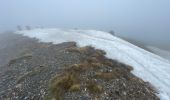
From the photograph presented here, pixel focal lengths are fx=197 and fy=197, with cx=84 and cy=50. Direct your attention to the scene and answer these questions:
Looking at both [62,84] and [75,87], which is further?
[62,84]

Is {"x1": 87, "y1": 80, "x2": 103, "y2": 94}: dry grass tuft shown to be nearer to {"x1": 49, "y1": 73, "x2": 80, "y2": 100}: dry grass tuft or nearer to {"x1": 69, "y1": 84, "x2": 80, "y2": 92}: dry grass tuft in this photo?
{"x1": 69, "y1": 84, "x2": 80, "y2": 92}: dry grass tuft

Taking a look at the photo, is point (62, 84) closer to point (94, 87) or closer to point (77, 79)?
point (77, 79)

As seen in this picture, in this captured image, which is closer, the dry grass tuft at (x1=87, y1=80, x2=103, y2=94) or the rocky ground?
the rocky ground

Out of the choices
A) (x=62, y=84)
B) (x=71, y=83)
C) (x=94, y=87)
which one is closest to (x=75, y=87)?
(x=71, y=83)

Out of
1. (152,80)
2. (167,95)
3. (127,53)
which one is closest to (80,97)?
(167,95)

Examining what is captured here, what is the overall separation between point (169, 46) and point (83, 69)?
5738cm

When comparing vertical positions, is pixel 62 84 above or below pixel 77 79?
below

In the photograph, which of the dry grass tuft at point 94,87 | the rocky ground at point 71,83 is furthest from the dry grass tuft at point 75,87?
the dry grass tuft at point 94,87

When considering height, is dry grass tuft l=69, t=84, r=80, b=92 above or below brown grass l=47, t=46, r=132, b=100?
above

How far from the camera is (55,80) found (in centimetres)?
1906

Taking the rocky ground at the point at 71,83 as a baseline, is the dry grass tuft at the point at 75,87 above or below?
above

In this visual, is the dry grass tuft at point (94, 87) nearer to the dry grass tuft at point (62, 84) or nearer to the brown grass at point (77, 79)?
the brown grass at point (77, 79)

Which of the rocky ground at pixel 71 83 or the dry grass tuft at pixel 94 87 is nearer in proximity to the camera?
the rocky ground at pixel 71 83

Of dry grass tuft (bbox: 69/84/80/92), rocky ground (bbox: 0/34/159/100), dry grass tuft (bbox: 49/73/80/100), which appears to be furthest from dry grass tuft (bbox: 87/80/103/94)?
dry grass tuft (bbox: 49/73/80/100)
